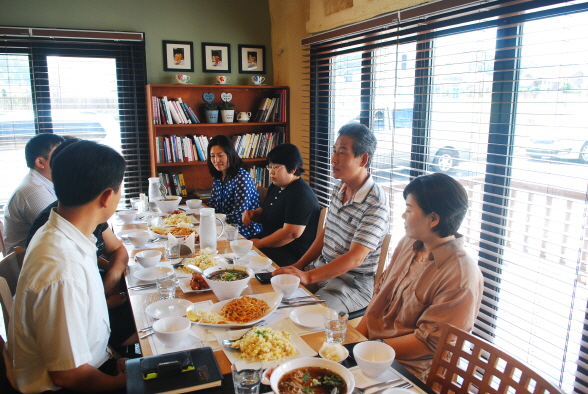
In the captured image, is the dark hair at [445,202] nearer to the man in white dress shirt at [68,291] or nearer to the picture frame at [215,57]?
the man in white dress shirt at [68,291]

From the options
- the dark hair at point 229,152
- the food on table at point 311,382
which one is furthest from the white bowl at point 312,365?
the dark hair at point 229,152

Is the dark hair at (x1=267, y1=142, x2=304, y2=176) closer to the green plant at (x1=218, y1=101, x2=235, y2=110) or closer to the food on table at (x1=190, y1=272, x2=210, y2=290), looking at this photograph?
the food on table at (x1=190, y1=272, x2=210, y2=290)

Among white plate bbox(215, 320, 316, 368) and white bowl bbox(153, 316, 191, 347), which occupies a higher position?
white bowl bbox(153, 316, 191, 347)

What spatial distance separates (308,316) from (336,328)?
0.74 feet

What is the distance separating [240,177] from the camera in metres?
3.41

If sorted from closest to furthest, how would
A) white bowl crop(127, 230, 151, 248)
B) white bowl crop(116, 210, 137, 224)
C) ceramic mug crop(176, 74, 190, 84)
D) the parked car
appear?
1. white bowl crop(127, 230, 151, 248)
2. white bowl crop(116, 210, 137, 224)
3. the parked car
4. ceramic mug crop(176, 74, 190, 84)

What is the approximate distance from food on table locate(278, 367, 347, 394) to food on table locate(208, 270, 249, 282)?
2.02 feet

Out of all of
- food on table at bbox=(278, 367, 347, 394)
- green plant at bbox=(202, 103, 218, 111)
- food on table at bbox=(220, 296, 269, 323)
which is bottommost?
food on table at bbox=(278, 367, 347, 394)

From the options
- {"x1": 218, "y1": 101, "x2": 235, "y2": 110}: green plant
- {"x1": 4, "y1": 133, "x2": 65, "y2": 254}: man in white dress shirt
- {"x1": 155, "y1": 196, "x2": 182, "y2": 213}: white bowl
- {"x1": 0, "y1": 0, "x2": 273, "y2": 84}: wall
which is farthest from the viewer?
{"x1": 218, "y1": 101, "x2": 235, "y2": 110}: green plant

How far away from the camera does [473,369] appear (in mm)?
1322

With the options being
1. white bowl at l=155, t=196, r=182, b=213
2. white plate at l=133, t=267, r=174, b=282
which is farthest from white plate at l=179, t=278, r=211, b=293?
white bowl at l=155, t=196, r=182, b=213

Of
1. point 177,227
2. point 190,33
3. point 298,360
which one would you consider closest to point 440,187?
point 298,360

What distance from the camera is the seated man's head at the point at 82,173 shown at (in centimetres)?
139

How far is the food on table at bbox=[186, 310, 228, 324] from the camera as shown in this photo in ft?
5.06
